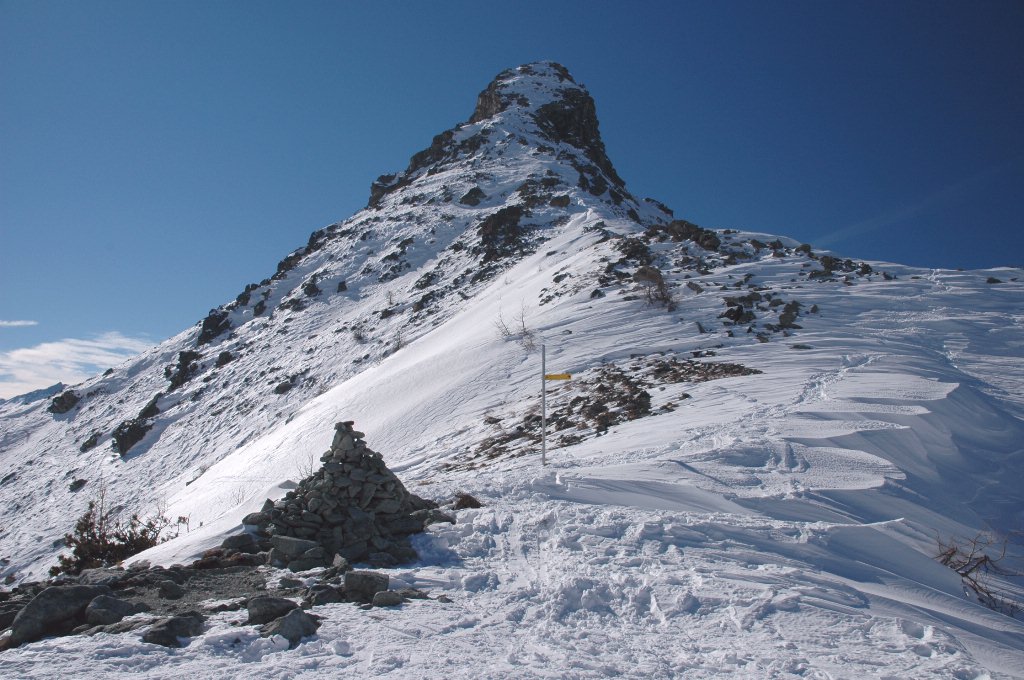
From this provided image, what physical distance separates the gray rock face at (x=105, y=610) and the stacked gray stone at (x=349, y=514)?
5.10 feet

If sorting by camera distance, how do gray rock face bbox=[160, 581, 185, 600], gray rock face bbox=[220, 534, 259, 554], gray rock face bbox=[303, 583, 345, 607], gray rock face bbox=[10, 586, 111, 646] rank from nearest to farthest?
gray rock face bbox=[10, 586, 111, 646], gray rock face bbox=[303, 583, 345, 607], gray rock face bbox=[160, 581, 185, 600], gray rock face bbox=[220, 534, 259, 554]

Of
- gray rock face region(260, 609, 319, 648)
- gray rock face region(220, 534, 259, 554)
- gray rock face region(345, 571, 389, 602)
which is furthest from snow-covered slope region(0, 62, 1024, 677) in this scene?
gray rock face region(220, 534, 259, 554)

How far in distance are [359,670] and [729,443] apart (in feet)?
19.5

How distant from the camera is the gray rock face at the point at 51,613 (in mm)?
3738

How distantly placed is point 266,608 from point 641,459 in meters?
5.22

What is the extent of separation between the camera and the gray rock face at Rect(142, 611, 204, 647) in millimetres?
3588

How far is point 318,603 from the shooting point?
14.2 ft

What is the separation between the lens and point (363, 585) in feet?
14.6

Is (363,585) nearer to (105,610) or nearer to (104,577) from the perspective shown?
(105,610)

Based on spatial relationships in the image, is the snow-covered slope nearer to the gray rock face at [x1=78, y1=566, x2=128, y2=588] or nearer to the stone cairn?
the stone cairn

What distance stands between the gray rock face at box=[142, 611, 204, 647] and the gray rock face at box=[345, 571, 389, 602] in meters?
1.03

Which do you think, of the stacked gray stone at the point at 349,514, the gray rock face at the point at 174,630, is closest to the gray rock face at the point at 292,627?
the gray rock face at the point at 174,630

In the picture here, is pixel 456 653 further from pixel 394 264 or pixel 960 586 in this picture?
pixel 394 264

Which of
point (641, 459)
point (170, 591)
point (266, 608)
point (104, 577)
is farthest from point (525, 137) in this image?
point (266, 608)
